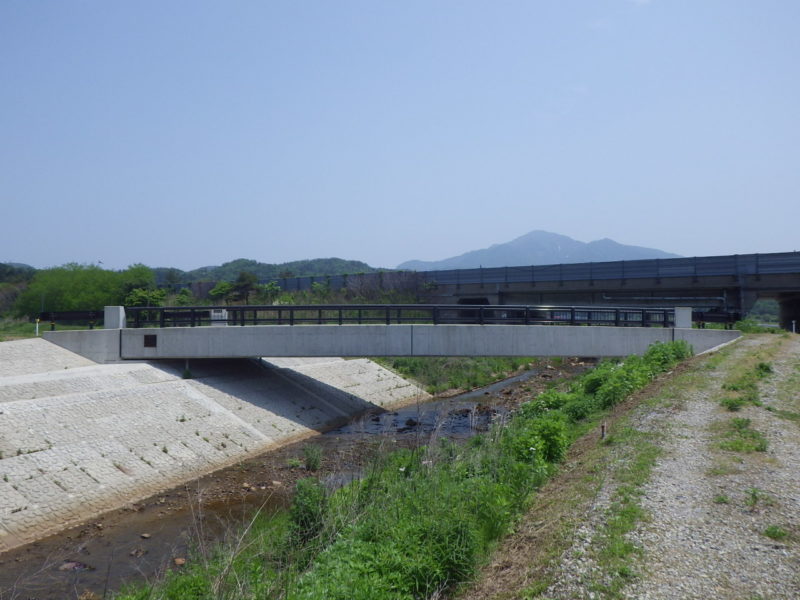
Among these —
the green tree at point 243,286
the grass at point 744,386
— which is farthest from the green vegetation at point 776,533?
the green tree at point 243,286

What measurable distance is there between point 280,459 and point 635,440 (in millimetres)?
11820

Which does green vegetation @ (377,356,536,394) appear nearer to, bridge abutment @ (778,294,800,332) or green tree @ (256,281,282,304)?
bridge abutment @ (778,294,800,332)

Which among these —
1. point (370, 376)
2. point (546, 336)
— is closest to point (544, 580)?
point (546, 336)

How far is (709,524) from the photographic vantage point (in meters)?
7.52

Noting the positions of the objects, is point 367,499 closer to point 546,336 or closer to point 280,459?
point 280,459

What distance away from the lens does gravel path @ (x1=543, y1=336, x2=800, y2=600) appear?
6172 mm

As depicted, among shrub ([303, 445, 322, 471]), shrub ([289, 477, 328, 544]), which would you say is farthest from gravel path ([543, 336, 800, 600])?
shrub ([303, 445, 322, 471])

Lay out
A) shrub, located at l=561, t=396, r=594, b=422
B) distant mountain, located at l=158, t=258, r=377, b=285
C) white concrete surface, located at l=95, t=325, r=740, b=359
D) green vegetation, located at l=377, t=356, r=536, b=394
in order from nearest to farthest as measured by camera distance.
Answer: shrub, located at l=561, t=396, r=594, b=422 < white concrete surface, located at l=95, t=325, r=740, b=359 < green vegetation, located at l=377, t=356, r=536, b=394 < distant mountain, located at l=158, t=258, r=377, b=285

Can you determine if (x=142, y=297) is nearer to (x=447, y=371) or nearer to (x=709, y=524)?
(x=447, y=371)

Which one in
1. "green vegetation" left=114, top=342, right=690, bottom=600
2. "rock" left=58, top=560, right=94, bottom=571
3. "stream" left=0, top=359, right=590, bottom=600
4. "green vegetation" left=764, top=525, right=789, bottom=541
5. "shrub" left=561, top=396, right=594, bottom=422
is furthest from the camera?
"shrub" left=561, top=396, right=594, bottom=422

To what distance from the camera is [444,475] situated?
35.9 ft

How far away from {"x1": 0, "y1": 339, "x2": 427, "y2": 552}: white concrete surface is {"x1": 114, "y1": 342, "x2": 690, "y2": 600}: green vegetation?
6.63 m

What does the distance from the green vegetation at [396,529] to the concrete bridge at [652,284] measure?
88.4 ft

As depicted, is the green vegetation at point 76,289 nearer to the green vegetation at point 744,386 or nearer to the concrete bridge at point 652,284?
the concrete bridge at point 652,284
